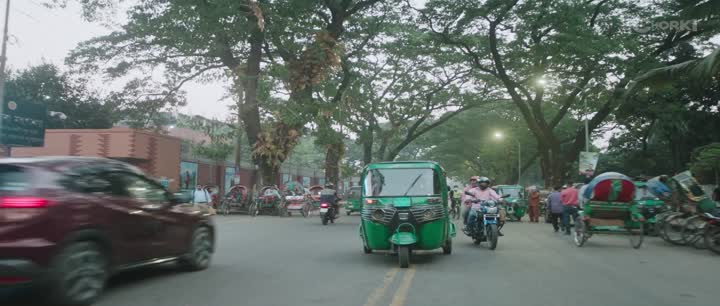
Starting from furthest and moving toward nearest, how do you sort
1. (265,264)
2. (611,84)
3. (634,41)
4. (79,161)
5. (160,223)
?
(611,84) < (634,41) < (265,264) < (160,223) < (79,161)

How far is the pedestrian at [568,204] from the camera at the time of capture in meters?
16.5

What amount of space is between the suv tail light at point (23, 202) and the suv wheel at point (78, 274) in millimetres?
510

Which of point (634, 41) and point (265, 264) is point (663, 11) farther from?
point (265, 264)

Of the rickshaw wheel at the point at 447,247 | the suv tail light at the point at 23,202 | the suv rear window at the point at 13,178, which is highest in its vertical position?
the suv rear window at the point at 13,178

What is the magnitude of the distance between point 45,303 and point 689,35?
26.1 meters

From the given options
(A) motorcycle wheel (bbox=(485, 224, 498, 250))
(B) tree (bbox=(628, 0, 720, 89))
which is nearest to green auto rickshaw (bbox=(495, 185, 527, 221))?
(B) tree (bbox=(628, 0, 720, 89))

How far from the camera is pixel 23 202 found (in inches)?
219

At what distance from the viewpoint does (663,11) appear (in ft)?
82.6

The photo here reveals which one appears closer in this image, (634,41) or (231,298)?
(231,298)

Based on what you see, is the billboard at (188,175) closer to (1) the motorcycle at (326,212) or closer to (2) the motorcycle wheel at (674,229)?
(1) the motorcycle at (326,212)

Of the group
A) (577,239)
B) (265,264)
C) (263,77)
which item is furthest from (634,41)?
(265,264)

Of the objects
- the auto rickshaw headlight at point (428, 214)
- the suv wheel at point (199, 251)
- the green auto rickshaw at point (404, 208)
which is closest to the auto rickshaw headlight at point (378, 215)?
the green auto rickshaw at point (404, 208)

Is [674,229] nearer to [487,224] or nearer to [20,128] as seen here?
[487,224]

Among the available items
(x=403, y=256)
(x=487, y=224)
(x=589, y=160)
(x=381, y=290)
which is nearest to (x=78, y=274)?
(x=381, y=290)
